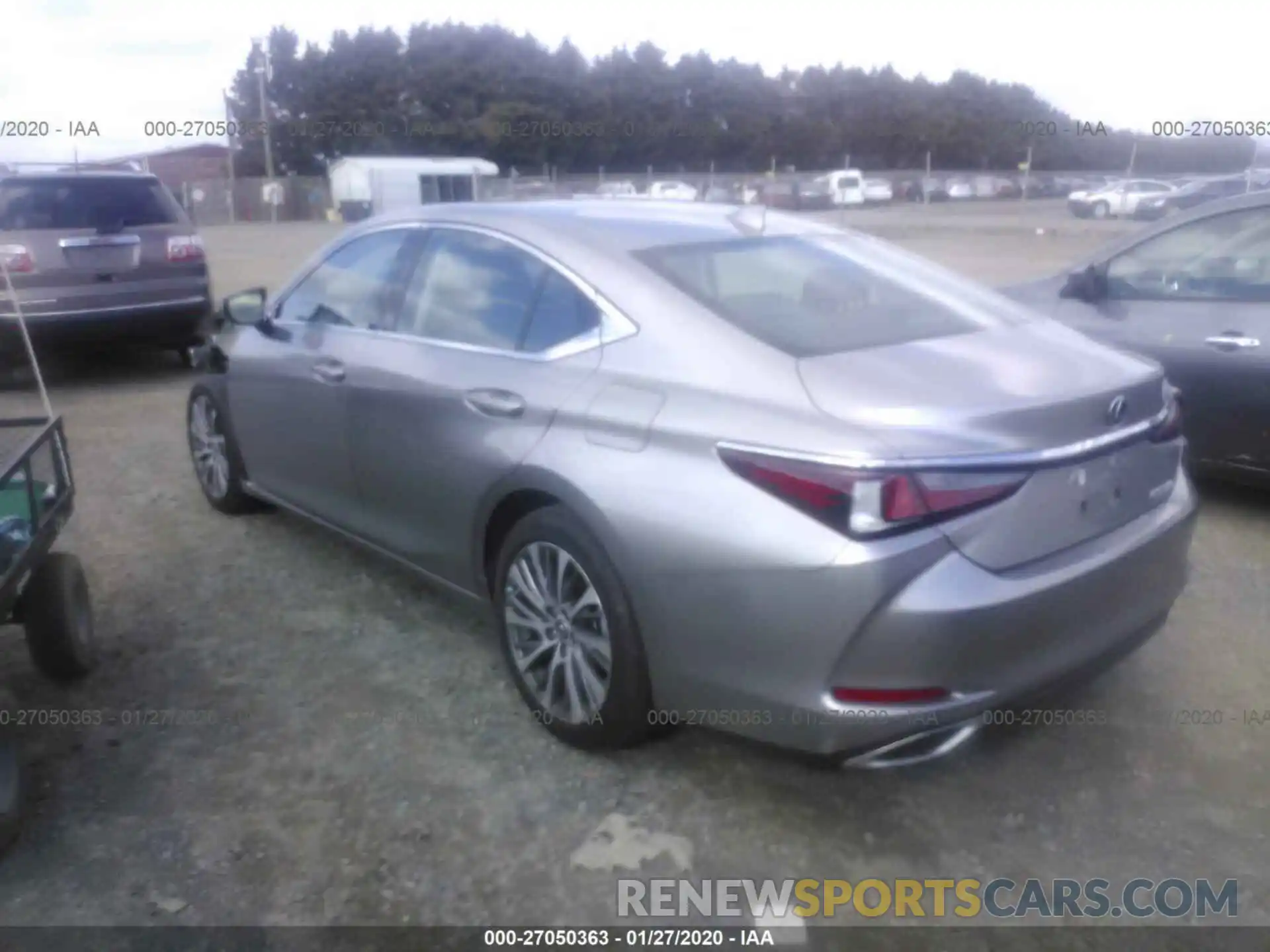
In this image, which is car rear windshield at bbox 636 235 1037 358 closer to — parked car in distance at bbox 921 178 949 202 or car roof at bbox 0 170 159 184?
car roof at bbox 0 170 159 184

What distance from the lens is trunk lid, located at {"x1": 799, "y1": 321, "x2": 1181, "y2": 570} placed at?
2525mm

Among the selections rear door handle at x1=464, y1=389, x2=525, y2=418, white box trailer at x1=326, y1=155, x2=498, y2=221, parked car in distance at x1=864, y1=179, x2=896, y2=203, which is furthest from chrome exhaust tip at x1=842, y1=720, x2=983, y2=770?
parked car in distance at x1=864, y1=179, x2=896, y2=203

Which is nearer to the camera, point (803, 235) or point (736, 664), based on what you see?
point (736, 664)

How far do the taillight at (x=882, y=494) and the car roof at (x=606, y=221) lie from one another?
1077 mm


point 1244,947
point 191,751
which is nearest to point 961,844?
point 1244,947

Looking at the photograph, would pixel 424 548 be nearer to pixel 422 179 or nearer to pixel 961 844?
pixel 961 844

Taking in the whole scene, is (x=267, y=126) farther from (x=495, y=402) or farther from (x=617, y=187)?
(x=495, y=402)

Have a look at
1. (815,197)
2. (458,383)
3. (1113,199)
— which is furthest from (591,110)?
(458,383)

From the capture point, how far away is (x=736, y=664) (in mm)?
2707

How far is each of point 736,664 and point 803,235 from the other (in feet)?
5.32

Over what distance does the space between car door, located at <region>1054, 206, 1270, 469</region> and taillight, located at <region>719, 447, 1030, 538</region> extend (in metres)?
2.88

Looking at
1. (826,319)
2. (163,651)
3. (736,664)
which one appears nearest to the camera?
(736,664)

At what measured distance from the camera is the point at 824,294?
10.8ft

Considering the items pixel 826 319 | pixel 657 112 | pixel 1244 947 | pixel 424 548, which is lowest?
pixel 1244 947
